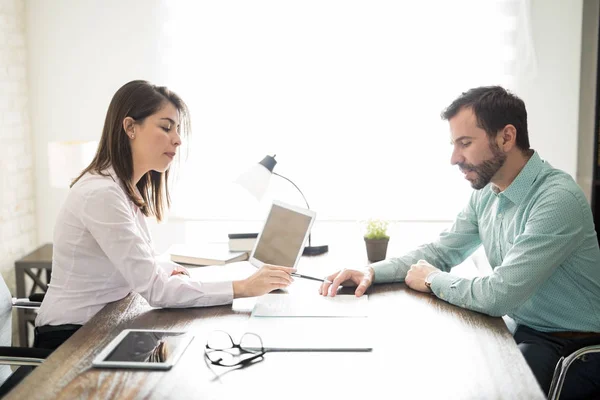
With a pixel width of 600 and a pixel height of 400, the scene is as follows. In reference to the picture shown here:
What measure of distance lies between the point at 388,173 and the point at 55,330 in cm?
242

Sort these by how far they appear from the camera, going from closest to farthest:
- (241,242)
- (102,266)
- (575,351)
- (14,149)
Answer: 1. (575,351)
2. (102,266)
3. (241,242)
4. (14,149)

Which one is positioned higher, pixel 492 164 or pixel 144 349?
pixel 492 164

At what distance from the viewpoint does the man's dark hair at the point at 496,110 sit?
214 cm

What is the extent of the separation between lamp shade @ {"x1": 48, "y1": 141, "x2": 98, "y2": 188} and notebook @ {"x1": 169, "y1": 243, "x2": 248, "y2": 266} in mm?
1098

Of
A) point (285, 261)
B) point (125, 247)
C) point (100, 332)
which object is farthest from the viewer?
point (285, 261)

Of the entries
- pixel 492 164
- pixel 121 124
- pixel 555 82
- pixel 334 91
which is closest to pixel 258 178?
pixel 121 124

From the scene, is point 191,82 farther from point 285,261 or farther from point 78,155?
point 285,261

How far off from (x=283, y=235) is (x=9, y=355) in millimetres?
936

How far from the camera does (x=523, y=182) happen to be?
6.90 ft

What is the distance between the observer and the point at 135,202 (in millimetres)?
2154

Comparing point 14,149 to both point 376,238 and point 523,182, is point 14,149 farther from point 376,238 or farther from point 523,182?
point 523,182

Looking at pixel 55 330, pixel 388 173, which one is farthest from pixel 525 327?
pixel 388 173

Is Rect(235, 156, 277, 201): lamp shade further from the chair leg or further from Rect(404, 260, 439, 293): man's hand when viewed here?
the chair leg

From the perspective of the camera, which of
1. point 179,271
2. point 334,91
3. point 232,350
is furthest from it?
point 334,91
